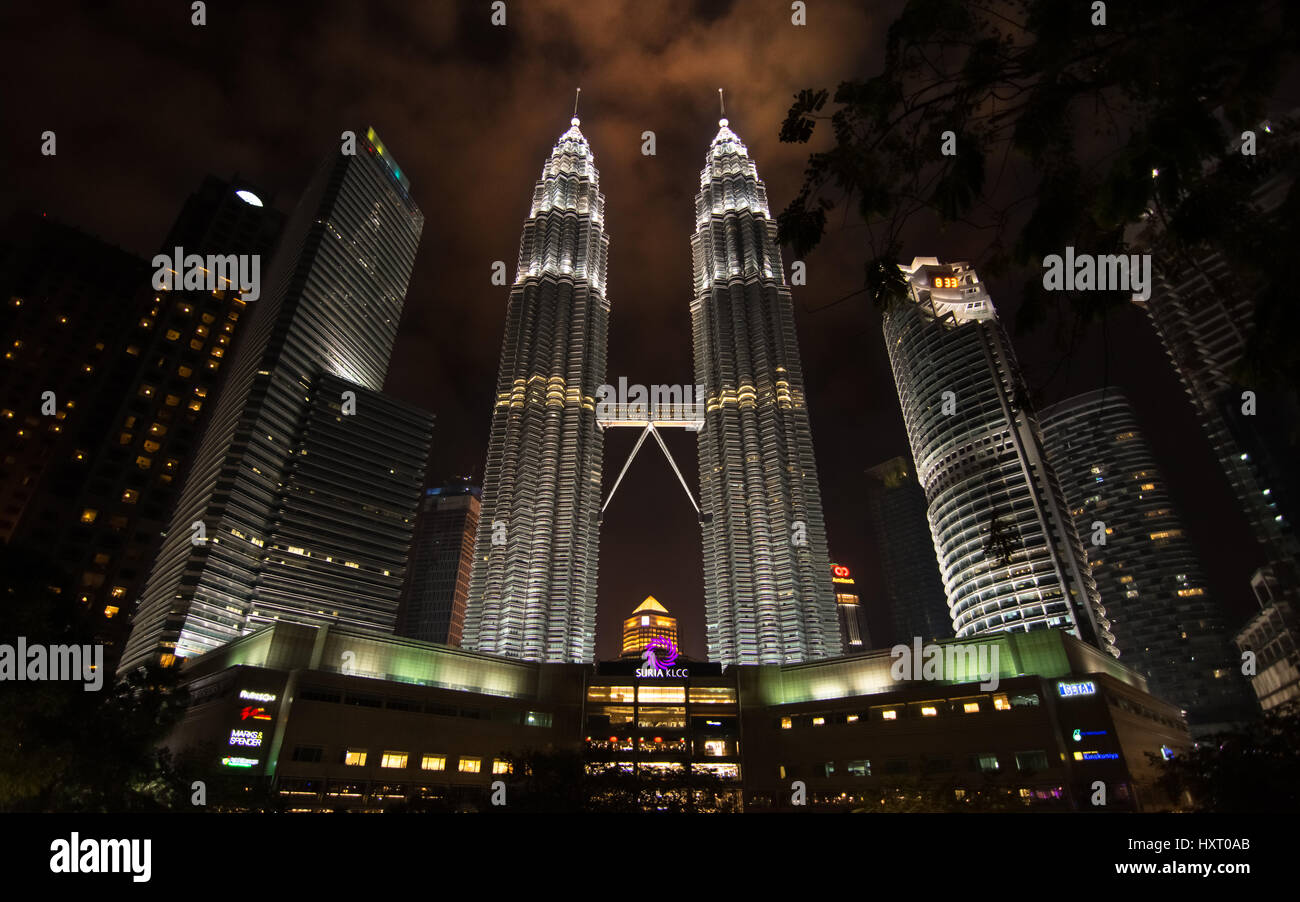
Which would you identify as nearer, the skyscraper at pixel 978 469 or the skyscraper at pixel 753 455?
the skyscraper at pixel 978 469

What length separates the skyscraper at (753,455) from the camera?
146 metres

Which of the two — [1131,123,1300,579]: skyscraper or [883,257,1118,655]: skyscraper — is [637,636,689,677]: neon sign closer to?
[883,257,1118,655]: skyscraper

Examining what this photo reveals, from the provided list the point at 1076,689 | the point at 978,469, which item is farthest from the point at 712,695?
the point at 978,469

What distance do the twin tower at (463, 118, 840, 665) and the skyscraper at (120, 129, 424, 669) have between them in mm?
34109

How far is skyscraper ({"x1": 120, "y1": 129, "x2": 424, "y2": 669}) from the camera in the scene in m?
128

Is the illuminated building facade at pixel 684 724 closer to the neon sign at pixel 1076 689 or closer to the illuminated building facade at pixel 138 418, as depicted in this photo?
the neon sign at pixel 1076 689

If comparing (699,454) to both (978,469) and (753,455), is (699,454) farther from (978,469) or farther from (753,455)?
(978,469)

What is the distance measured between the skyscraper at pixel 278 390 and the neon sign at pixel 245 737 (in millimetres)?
54547

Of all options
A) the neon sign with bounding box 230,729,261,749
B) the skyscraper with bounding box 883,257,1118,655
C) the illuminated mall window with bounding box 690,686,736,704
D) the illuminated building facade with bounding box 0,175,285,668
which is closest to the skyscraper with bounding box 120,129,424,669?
the illuminated building facade with bounding box 0,175,285,668

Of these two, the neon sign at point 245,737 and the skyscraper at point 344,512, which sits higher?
the skyscraper at point 344,512

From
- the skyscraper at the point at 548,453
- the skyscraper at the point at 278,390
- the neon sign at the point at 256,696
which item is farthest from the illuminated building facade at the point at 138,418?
the skyscraper at the point at 548,453

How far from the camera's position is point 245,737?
7781 cm
